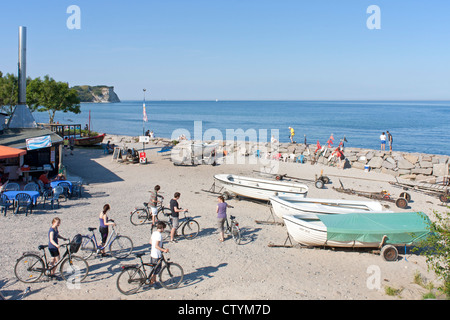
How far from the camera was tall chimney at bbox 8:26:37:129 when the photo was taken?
77.3 ft

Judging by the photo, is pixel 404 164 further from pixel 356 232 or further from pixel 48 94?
pixel 48 94

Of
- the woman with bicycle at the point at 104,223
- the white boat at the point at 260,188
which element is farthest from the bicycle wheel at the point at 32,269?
the white boat at the point at 260,188

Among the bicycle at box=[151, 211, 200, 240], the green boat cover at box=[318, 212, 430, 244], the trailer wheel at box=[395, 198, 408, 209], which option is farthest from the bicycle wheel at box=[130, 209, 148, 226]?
the trailer wheel at box=[395, 198, 408, 209]

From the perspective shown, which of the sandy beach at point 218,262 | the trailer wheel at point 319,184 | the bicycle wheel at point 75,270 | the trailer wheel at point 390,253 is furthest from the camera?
the trailer wheel at point 319,184

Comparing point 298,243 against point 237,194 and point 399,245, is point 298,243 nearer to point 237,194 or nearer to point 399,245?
point 399,245

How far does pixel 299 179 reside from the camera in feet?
75.8

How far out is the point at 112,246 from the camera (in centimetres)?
1083

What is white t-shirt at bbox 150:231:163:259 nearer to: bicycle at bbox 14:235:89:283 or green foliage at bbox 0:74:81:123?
bicycle at bbox 14:235:89:283

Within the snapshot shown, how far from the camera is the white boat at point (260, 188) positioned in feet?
55.4

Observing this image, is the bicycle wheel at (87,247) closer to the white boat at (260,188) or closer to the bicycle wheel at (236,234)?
the bicycle wheel at (236,234)

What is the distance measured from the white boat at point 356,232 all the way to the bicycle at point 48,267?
22.3ft

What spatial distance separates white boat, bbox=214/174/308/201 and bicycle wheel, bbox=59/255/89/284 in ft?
30.3
